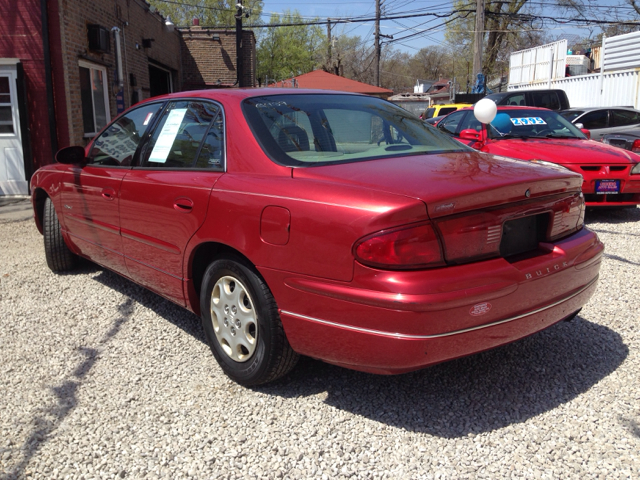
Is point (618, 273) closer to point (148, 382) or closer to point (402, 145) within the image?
point (402, 145)

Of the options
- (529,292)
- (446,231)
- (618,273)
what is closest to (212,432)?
(446,231)

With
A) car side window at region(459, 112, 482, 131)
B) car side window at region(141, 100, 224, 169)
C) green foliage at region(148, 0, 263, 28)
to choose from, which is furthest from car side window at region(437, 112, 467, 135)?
green foliage at region(148, 0, 263, 28)

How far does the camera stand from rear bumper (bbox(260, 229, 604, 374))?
91.7 inches

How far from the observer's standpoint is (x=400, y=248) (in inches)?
91.8

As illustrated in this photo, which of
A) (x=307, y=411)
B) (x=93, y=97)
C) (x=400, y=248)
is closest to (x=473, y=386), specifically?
(x=307, y=411)

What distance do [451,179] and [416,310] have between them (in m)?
0.65

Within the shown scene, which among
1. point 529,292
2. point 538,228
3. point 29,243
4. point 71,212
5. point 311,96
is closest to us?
point 529,292

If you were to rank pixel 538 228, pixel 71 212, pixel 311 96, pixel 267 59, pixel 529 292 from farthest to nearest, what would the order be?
pixel 267 59 < pixel 71 212 < pixel 311 96 < pixel 538 228 < pixel 529 292

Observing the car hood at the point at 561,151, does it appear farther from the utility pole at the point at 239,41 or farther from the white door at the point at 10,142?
the utility pole at the point at 239,41

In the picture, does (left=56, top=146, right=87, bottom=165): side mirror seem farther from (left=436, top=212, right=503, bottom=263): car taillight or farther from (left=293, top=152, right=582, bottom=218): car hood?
(left=436, top=212, right=503, bottom=263): car taillight

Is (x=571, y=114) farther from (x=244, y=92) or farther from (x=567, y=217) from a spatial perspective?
(x=244, y=92)

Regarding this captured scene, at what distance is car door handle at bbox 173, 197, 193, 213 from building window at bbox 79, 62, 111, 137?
8.80 m

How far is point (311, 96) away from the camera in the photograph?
352 cm

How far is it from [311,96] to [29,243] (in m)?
4.66
